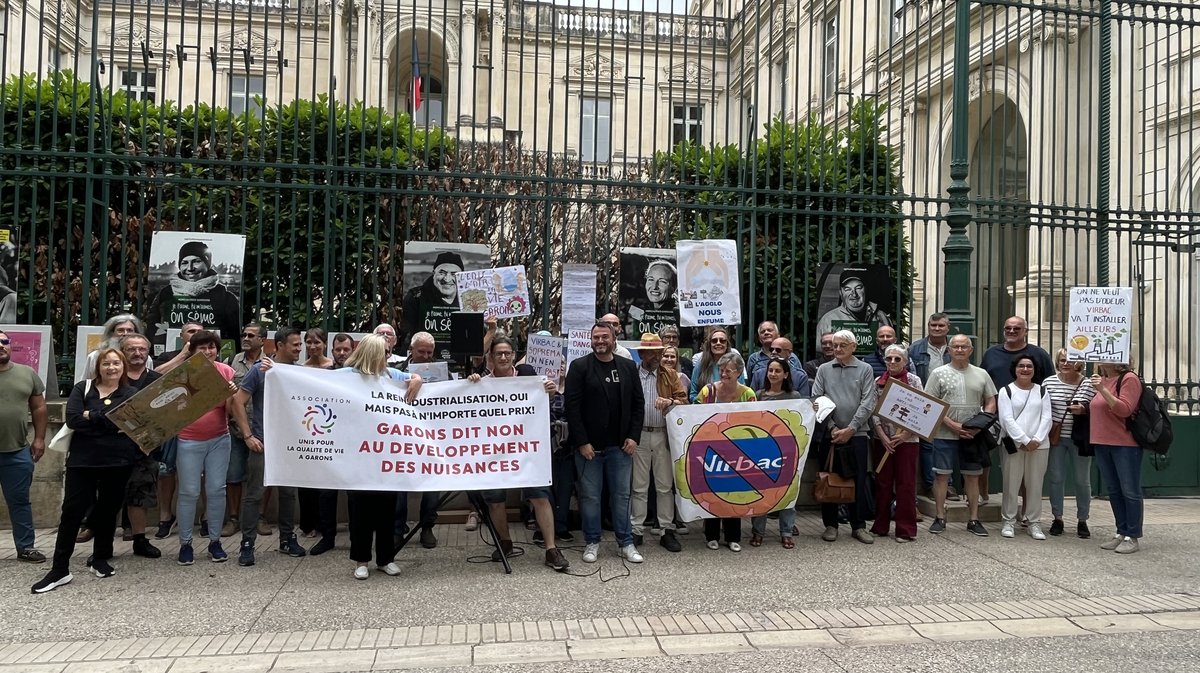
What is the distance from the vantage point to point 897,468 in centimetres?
766

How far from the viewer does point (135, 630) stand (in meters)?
5.14

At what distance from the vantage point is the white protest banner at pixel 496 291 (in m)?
8.18

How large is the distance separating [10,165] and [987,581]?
939 centimetres

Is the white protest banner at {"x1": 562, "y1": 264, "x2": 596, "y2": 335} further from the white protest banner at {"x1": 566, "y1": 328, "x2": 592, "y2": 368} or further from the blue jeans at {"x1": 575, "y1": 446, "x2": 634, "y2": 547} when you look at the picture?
the blue jeans at {"x1": 575, "y1": 446, "x2": 634, "y2": 547}

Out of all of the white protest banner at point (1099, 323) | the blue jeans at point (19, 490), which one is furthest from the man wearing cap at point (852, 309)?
the blue jeans at point (19, 490)

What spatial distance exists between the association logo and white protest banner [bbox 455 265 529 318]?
208 cm

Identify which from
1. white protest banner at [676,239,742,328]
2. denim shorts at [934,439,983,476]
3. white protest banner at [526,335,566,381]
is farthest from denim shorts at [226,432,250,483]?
denim shorts at [934,439,983,476]

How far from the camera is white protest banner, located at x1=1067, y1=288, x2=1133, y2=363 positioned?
8.04 m

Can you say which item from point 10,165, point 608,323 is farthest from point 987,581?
point 10,165

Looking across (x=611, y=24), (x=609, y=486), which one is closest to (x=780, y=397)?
(x=609, y=486)

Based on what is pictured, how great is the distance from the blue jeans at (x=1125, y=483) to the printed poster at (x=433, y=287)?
19.8 ft

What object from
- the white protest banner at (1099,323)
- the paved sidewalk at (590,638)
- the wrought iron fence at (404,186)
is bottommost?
the paved sidewalk at (590,638)

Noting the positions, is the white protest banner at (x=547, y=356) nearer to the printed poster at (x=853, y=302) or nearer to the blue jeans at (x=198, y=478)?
the blue jeans at (x=198, y=478)

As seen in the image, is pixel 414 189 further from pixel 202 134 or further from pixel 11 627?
pixel 11 627
